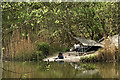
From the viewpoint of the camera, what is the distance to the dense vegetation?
32.7 feet

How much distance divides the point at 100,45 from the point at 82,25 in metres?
2.62

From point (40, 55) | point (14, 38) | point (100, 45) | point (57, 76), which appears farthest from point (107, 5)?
point (57, 76)

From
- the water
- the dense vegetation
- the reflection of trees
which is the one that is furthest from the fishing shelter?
the water

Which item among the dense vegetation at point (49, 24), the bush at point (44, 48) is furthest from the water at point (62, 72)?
the bush at point (44, 48)

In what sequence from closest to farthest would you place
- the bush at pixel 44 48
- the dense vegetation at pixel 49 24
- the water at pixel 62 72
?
the water at pixel 62 72, the dense vegetation at pixel 49 24, the bush at pixel 44 48

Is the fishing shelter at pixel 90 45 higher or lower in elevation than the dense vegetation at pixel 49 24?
lower

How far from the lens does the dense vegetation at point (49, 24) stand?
995 cm

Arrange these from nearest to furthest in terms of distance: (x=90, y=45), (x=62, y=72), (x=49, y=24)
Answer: (x=62, y=72)
(x=90, y=45)
(x=49, y=24)

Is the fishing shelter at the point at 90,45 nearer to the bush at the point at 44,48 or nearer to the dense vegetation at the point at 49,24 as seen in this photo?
the dense vegetation at the point at 49,24

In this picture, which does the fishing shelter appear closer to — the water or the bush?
the bush

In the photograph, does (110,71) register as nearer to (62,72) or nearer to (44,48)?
(62,72)

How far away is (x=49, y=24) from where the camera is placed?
40.8 feet

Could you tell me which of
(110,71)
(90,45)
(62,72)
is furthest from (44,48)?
(110,71)

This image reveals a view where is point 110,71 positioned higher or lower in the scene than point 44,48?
lower
